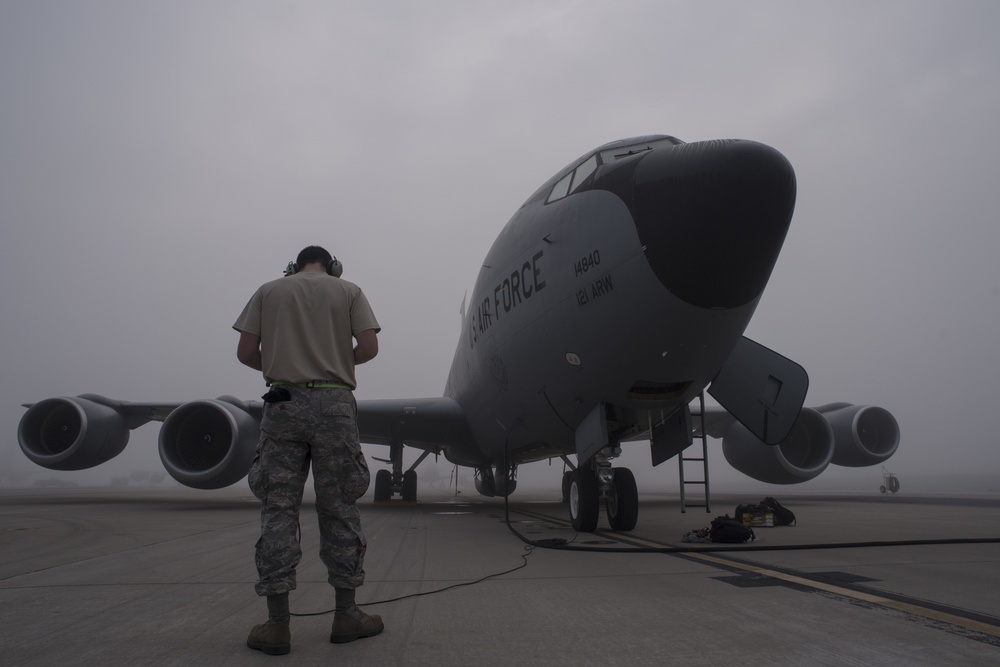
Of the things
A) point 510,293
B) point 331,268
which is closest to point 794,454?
point 510,293

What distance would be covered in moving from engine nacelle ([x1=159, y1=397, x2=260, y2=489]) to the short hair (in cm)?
868

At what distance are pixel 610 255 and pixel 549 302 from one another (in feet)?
3.44

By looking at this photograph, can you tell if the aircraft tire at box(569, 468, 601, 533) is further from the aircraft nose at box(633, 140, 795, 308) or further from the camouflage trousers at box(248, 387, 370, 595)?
the camouflage trousers at box(248, 387, 370, 595)

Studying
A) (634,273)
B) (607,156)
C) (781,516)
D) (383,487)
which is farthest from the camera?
(383,487)

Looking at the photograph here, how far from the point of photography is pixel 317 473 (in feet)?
8.96

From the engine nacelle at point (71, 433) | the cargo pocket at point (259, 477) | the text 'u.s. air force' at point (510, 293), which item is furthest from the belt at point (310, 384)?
the engine nacelle at point (71, 433)

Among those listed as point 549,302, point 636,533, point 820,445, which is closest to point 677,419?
point 636,533

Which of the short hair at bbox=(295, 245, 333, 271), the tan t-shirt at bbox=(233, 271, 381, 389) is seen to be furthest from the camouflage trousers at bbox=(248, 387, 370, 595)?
the short hair at bbox=(295, 245, 333, 271)

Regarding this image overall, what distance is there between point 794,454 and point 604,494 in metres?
7.12

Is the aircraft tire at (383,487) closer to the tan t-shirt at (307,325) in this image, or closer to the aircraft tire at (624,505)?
the aircraft tire at (624,505)

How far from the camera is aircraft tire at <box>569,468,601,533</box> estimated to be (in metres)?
6.37

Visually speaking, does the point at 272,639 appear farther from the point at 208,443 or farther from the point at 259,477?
the point at 208,443

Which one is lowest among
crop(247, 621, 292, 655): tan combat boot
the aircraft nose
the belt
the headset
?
crop(247, 621, 292, 655): tan combat boot

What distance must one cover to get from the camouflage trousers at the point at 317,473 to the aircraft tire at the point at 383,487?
13.1m
